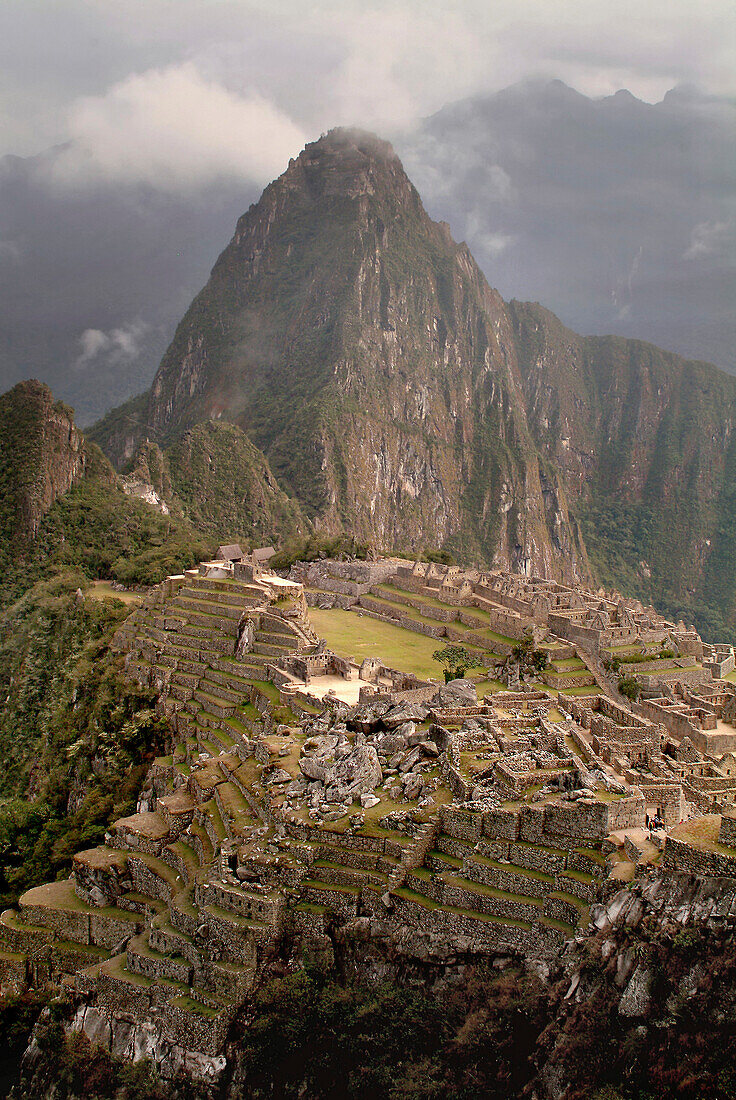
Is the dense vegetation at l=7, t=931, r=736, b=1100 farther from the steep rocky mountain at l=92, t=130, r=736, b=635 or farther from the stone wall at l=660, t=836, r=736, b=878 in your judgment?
the steep rocky mountain at l=92, t=130, r=736, b=635

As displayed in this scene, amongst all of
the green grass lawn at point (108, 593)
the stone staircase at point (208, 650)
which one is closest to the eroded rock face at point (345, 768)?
the stone staircase at point (208, 650)

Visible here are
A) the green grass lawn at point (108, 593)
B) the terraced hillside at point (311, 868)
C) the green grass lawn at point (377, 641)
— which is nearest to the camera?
the terraced hillside at point (311, 868)

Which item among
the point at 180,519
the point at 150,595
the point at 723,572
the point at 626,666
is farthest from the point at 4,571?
the point at 723,572

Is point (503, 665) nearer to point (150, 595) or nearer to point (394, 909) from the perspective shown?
point (150, 595)

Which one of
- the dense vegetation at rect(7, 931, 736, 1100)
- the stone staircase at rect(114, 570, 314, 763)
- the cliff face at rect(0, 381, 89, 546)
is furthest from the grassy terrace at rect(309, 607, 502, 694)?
the cliff face at rect(0, 381, 89, 546)

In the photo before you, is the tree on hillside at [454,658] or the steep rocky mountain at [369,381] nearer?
the tree on hillside at [454,658]

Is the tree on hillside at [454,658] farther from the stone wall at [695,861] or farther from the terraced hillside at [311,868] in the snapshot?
the stone wall at [695,861]
